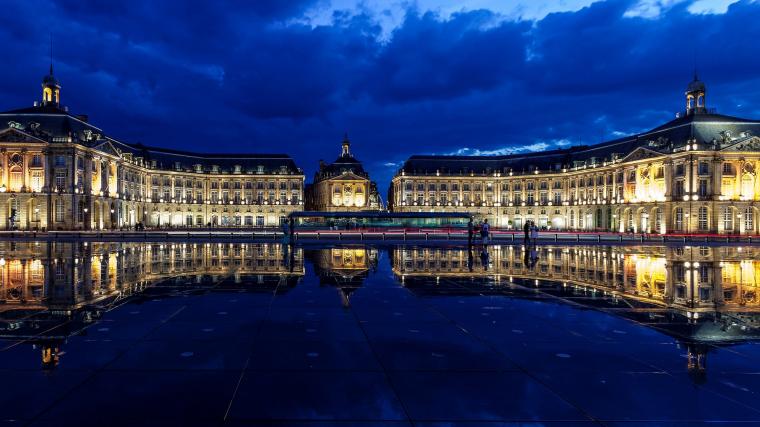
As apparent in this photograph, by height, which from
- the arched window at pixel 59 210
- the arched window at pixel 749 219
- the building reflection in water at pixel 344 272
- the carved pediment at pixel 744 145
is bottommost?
the building reflection in water at pixel 344 272

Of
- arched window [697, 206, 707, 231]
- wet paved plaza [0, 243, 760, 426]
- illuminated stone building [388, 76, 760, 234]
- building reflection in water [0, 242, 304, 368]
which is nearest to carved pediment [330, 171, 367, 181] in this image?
illuminated stone building [388, 76, 760, 234]

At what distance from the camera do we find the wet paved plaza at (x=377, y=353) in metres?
6.09

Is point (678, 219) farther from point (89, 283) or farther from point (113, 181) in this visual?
point (113, 181)

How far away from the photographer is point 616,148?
100188 mm

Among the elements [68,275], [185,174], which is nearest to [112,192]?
[185,174]

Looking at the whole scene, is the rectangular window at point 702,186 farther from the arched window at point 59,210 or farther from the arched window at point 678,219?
the arched window at point 59,210

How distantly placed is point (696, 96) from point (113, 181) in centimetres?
10983

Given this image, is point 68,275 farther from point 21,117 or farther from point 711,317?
point 21,117

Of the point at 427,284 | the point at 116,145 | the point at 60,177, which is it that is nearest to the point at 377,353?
the point at 427,284

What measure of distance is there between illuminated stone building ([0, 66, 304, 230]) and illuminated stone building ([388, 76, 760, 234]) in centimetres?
3788

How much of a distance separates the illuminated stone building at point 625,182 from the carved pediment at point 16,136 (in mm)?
78931

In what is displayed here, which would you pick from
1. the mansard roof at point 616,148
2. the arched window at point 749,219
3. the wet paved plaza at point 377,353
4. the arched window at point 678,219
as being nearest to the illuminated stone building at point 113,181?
the mansard roof at point 616,148

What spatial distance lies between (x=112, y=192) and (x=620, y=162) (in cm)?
9769

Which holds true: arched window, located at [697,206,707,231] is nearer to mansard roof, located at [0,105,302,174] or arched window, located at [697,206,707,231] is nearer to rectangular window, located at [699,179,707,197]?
rectangular window, located at [699,179,707,197]
